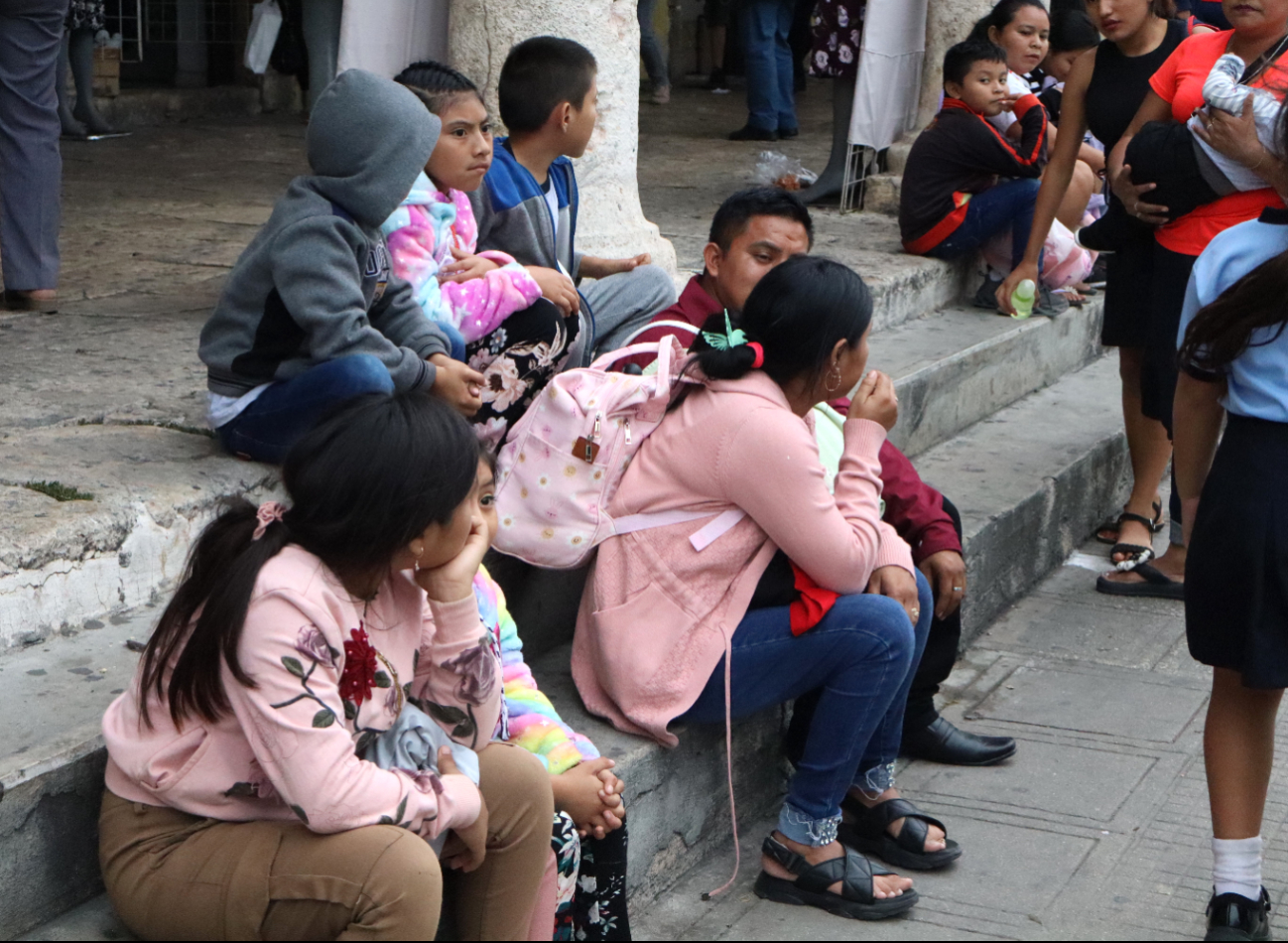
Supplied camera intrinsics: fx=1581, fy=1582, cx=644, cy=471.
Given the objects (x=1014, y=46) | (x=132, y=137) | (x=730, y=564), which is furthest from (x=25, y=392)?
(x=132, y=137)

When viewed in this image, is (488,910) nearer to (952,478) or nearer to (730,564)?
(730,564)

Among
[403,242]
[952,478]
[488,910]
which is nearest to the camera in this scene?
[488,910]

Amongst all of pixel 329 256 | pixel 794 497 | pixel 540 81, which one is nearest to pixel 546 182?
pixel 540 81

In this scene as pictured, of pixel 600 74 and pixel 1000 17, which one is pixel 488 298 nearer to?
pixel 600 74

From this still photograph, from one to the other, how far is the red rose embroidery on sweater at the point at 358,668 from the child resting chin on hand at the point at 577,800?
0.39m

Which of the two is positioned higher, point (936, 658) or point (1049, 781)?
point (936, 658)

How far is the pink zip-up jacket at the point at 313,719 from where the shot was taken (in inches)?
79.9

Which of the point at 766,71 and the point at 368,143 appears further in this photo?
the point at 766,71

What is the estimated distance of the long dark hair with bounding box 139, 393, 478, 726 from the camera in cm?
209

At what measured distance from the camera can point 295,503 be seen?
7.07 ft

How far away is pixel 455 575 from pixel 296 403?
2.96 ft

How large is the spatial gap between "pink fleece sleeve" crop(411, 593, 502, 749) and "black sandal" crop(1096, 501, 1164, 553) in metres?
3.14

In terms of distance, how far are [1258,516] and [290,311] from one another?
70.0 inches

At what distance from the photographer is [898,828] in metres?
3.21
